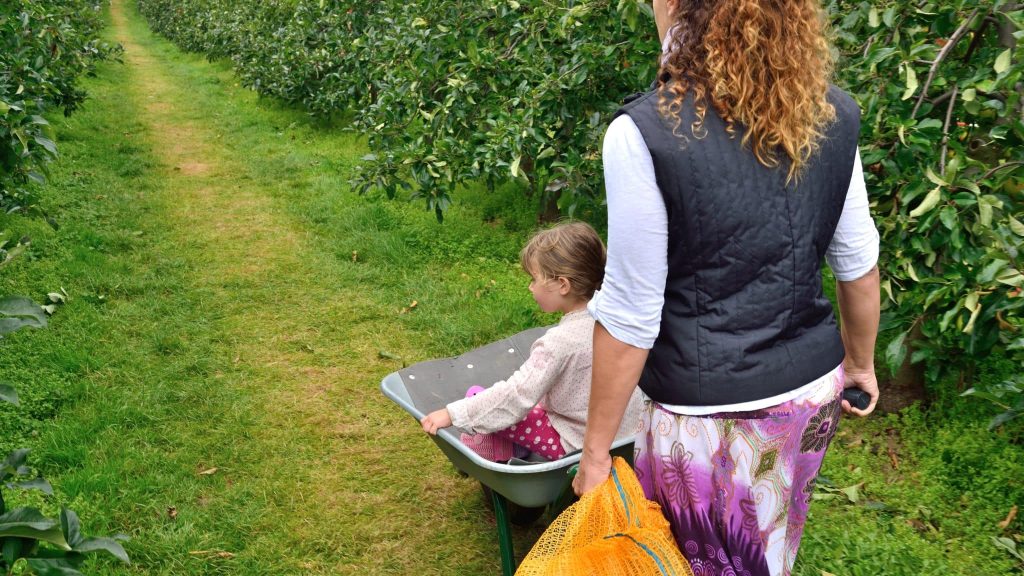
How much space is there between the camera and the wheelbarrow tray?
2416mm

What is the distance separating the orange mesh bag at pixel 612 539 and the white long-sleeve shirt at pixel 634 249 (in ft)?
0.85

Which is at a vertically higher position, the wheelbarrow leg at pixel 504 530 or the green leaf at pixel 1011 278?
the green leaf at pixel 1011 278

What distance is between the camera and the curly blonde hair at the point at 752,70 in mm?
1557

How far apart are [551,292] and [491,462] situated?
595 millimetres

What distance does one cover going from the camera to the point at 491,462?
2.40 metres

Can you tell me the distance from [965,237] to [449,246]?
3792 millimetres

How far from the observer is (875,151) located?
10.3ft

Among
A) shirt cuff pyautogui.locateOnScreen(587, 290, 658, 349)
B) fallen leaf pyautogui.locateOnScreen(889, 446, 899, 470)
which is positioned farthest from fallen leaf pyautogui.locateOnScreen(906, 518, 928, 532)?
shirt cuff pyautogui.locateOnScreen(587, 290, 658, 349)

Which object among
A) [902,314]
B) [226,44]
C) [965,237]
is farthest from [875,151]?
[226,44]

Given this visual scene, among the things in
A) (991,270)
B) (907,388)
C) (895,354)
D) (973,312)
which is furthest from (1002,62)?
(907,388)

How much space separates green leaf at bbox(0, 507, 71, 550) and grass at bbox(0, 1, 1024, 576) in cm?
158

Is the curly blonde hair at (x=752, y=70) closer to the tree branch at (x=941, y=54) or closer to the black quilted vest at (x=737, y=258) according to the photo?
the black quilted vest at (x=737, y=258)

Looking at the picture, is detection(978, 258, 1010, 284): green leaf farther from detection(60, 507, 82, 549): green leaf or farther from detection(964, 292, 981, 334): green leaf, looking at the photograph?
detection(60, 507, 82, 549): green leaf

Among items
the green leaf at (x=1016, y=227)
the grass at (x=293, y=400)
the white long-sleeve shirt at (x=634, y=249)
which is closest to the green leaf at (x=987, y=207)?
the green leaf at (x=1016, y=227)
